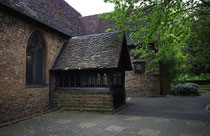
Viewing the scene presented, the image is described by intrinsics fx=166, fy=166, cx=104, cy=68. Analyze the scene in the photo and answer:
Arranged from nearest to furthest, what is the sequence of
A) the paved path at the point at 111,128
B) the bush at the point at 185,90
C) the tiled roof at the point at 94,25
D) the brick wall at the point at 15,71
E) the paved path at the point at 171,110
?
the paved path at the point at 111,128 < the brick wall at the point at 15,71 < the paved path at the point at 171,110 < the bush at the point at 185,90 < the tiled roof at the point at 94,25

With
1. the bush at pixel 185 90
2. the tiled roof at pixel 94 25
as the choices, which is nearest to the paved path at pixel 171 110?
the bush at pixel 185 90

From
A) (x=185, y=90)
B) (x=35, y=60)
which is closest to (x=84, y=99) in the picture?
(x=35, y=60)

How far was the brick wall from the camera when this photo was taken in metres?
6.93

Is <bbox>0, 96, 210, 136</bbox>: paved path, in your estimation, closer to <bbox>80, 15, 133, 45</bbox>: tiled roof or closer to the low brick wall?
the low brick wall

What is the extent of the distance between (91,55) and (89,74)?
1.14m

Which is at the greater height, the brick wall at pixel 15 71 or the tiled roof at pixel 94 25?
the tiled roof at pixel 94 25

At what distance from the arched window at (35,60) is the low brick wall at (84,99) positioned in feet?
4.51

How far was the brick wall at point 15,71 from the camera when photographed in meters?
6.93

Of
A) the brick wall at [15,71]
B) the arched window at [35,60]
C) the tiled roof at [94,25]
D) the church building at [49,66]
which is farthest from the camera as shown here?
the tiled roof at [94,25]

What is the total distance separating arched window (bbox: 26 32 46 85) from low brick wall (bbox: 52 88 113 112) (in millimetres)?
1375

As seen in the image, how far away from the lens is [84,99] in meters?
9.48

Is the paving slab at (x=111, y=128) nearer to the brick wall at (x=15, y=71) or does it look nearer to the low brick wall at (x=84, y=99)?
the brick wall at (x=15, y=71)

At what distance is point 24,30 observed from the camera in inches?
321

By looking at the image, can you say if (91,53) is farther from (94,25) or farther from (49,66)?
(94,25)
